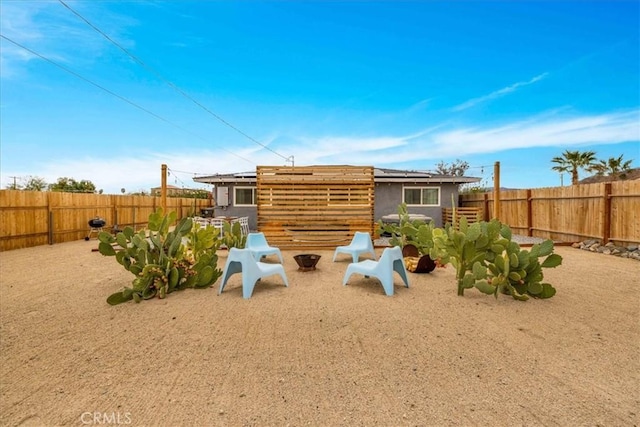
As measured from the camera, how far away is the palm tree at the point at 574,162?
1085 inches

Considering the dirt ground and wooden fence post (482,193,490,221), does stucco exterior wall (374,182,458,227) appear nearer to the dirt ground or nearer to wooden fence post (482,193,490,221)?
wooden fence post (482,193,490,221)

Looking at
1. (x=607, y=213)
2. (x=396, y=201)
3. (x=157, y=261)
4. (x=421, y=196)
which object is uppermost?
(x=421, y=196)

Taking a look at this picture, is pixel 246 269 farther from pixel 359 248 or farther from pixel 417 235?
pixel 359 248

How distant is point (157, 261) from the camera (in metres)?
4.50

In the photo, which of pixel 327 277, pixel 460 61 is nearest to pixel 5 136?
pixel 327 277

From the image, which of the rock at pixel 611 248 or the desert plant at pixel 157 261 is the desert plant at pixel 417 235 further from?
the rock at pixel 611 248

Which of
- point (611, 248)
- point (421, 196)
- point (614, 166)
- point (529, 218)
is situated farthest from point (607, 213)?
point (614, 166)

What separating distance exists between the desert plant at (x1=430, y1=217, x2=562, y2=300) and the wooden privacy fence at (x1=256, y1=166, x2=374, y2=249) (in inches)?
221

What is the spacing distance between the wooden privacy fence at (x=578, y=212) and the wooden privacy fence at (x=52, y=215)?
11226mm

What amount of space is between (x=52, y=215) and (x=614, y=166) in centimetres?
3949

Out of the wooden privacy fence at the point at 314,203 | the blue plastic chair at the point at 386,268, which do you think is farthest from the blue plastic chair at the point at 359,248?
the wooden privacy fence at the point at 314,203

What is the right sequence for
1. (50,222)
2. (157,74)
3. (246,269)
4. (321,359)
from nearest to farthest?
(321,359)
(246,269)
(50,222)
(157,74)

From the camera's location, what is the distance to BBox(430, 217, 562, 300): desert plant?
4.00 metres

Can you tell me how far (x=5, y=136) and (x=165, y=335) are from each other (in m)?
13.2
